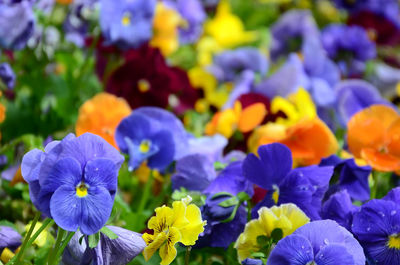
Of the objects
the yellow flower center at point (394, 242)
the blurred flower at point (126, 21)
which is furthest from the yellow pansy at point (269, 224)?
the blurred flower at point (126, 21)

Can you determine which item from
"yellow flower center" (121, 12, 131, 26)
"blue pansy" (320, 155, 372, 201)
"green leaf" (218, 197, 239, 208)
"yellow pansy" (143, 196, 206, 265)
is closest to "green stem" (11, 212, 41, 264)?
"yellow pansy" (143, 196, 206, 265)

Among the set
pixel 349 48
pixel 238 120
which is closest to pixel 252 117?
pixel 238 120

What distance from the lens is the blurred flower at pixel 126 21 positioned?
130cm

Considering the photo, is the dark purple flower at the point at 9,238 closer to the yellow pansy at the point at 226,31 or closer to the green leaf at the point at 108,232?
the green leaf at the point at 108,232

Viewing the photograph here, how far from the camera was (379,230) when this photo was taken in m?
0.79

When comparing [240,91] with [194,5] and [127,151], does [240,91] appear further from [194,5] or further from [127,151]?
[194,5]

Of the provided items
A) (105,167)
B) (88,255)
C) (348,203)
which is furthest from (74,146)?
(348,203)

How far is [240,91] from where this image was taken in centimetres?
135

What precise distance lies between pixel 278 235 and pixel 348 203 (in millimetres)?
131

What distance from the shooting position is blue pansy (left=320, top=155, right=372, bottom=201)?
95 cm

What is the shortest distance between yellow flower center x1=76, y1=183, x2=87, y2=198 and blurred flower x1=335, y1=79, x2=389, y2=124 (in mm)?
724

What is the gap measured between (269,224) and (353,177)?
228 mm

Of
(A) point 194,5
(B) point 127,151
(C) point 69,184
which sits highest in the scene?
(C) point 69,184

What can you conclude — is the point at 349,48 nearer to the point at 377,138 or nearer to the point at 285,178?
the point at 377,138
